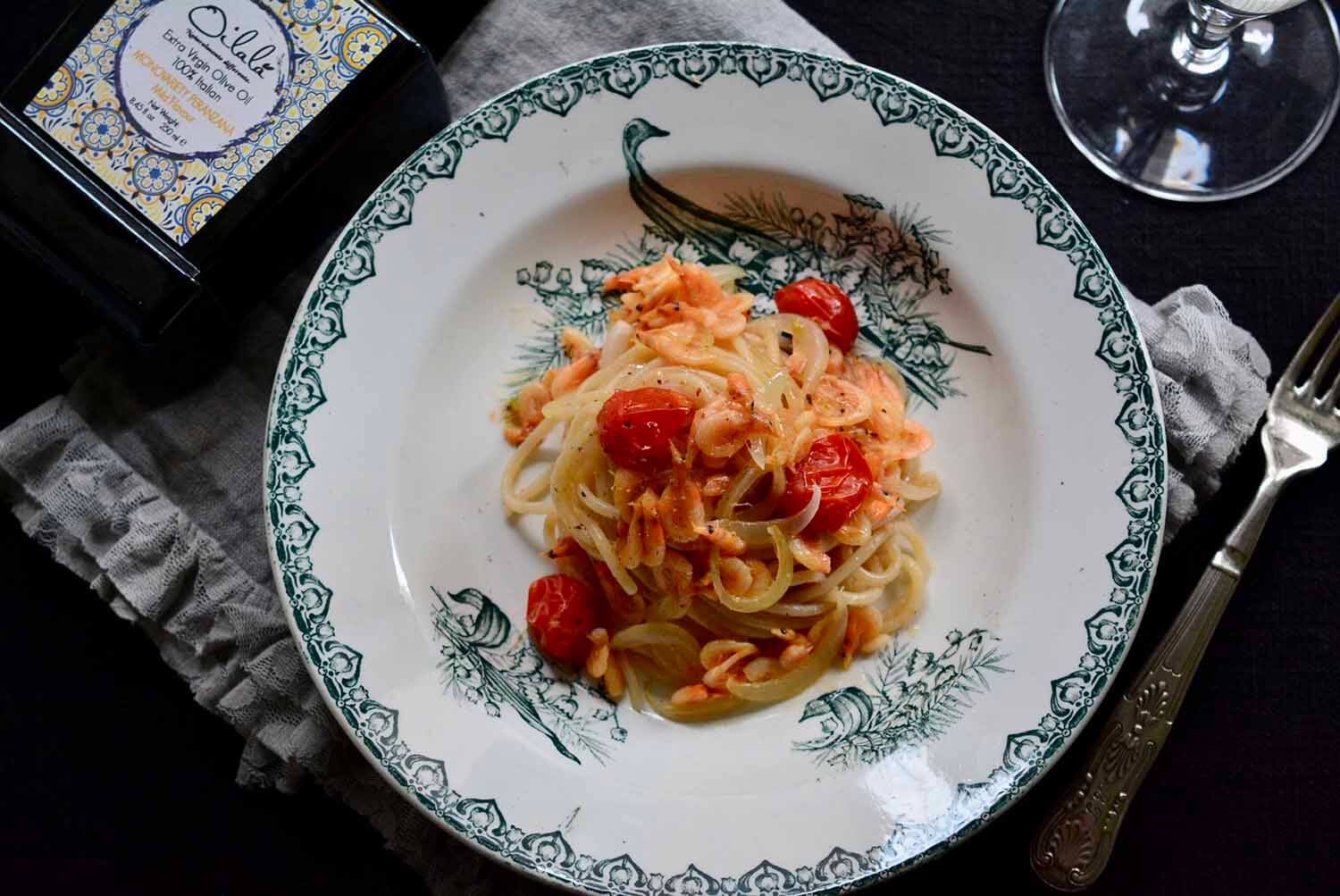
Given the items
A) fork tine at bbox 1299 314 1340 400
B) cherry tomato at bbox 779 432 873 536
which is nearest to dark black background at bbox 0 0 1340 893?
fork tine at bbox 1299 314 1340 400

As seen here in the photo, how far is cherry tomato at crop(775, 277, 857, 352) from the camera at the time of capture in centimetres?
327

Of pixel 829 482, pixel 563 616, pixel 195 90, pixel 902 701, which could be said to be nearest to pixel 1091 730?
pixel 902 701

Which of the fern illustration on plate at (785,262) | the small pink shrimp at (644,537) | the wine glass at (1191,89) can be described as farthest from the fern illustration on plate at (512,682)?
the wine glass at (1191,89)

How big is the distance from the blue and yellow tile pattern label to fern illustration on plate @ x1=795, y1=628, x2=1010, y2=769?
7.10 feet

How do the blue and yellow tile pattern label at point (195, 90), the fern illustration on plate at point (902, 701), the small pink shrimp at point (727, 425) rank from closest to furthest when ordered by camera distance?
1. the small pink shrimp at point (727, 425)
2. the fern illustration on plate at point (902, 701)
3. the blue and yellow tile pattern label at point (195, 90)

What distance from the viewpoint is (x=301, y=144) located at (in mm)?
3107

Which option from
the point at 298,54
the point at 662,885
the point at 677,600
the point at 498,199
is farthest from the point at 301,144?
the point at 662,885

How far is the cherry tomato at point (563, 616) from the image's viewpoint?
306cm

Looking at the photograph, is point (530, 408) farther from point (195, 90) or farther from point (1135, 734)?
point (1135, 734)

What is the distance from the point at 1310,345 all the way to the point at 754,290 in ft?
5.44

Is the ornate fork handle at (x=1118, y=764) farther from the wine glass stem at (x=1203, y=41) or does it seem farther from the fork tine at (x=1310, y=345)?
the wine glass stem at (x=1203, y=41)

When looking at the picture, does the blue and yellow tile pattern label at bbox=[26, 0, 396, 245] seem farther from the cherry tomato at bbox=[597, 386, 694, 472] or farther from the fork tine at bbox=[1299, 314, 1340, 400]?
the fork tine at bbox=[1299, 314, 1340, 400]

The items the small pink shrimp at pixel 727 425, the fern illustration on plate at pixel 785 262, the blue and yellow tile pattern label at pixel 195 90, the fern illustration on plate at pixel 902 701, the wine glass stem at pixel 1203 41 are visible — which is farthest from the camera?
the wine glass stem at pixel 1203 41

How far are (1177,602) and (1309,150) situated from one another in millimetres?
1538
